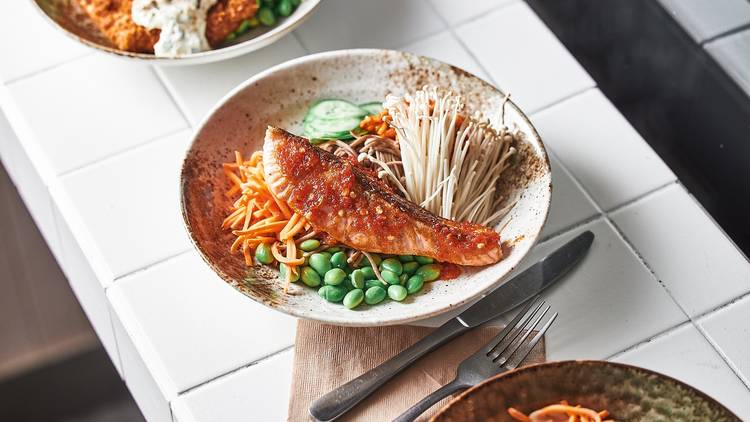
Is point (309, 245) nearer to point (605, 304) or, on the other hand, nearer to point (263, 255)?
point (263, 255)

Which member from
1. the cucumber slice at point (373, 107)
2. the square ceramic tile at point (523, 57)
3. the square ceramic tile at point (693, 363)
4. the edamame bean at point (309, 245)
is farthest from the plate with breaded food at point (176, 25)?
the square ceramic tile at point (693, 363)

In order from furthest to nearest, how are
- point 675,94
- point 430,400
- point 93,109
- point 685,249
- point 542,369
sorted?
1. point 675,94
2. point 93,109
3. point 685,249
4. point 430,400
5. point 542,369

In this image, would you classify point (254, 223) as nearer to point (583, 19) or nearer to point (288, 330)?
point (288, 330)

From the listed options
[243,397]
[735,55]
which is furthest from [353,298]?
[735,55]

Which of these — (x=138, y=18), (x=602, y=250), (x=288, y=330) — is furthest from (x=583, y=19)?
(x=288, y=330)

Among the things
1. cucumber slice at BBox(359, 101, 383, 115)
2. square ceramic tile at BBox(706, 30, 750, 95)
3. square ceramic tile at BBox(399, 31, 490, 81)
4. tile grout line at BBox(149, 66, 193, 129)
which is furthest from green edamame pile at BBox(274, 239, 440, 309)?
square ceramic tile at BBox(706, 30, 750, 95)

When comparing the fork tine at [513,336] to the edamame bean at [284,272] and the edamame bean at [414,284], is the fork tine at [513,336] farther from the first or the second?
the edamame bean at [284,272]
